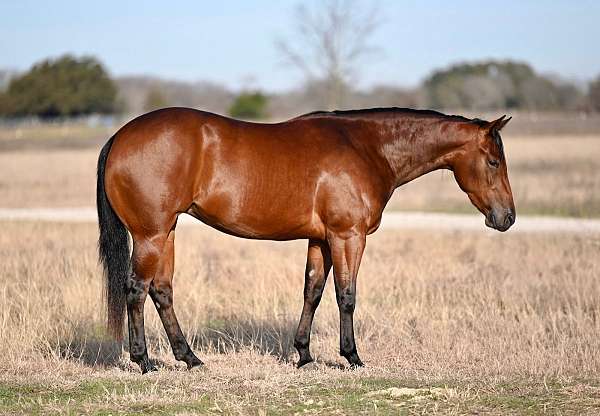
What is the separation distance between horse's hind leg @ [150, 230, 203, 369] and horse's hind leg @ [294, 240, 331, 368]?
0.89 meters

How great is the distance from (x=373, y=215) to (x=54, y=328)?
3.55 metres

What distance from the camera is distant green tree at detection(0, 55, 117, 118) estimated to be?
252 ft

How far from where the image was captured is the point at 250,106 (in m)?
72.9

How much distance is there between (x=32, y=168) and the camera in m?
34.0

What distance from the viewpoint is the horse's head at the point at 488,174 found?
7711 mm

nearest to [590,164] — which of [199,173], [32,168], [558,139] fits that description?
[558,139]

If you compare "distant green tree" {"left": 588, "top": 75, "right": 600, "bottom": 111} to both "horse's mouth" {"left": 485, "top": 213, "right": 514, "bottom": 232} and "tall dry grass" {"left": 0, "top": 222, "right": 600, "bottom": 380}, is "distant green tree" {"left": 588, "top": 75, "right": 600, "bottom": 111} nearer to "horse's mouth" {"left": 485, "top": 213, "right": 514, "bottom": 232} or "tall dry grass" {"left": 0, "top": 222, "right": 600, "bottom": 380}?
"tall dry grass" {"left": 0, "top": 222, "right": 600, "bottom": 380}

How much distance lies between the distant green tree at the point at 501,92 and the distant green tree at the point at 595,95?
119 inches

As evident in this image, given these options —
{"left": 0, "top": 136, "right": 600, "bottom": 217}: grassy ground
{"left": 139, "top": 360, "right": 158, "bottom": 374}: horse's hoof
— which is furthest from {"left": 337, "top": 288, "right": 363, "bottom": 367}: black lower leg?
{"left": 0, "top": 136, "right": 600, "bottom": 217}: grassy ground

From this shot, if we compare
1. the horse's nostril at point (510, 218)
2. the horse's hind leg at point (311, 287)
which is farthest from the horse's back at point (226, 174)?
the horse's nostril at point (510, 218)

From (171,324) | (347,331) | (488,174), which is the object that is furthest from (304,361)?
(488,174)

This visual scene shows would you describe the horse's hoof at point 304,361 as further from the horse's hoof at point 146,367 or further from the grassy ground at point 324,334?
the horse's hoof at point 146,367

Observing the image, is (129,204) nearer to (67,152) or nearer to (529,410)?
(529,410)

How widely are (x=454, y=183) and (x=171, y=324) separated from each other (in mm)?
22907
